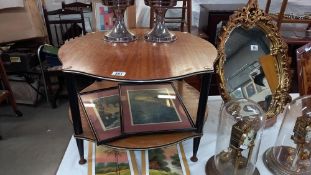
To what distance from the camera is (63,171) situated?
0.79 meters

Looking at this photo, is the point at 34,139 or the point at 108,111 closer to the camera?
the point at 108,111

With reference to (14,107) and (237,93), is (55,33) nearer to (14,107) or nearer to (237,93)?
(14,107)

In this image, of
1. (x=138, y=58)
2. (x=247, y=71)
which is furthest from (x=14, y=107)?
(x=247, y=71)

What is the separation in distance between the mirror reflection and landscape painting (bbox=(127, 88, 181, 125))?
8.7 inches

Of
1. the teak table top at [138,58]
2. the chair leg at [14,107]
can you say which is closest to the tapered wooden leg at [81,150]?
the teak table top at [138,58]

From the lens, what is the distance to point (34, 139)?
5.80 feet

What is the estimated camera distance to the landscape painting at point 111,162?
0.78m

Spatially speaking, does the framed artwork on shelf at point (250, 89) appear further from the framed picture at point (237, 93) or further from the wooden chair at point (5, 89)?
the wooden chair at point (5, 89)

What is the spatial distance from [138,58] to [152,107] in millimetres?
246

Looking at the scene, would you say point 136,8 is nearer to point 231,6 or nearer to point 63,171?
point 231,6

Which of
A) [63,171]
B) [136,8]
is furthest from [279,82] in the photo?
[136,8]

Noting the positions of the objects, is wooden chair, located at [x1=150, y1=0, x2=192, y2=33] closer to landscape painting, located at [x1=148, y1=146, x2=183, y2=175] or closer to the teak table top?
the teak table top

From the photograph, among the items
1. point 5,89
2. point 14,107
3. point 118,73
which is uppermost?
point 118,73

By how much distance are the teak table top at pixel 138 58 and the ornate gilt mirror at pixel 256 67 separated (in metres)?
0.13
